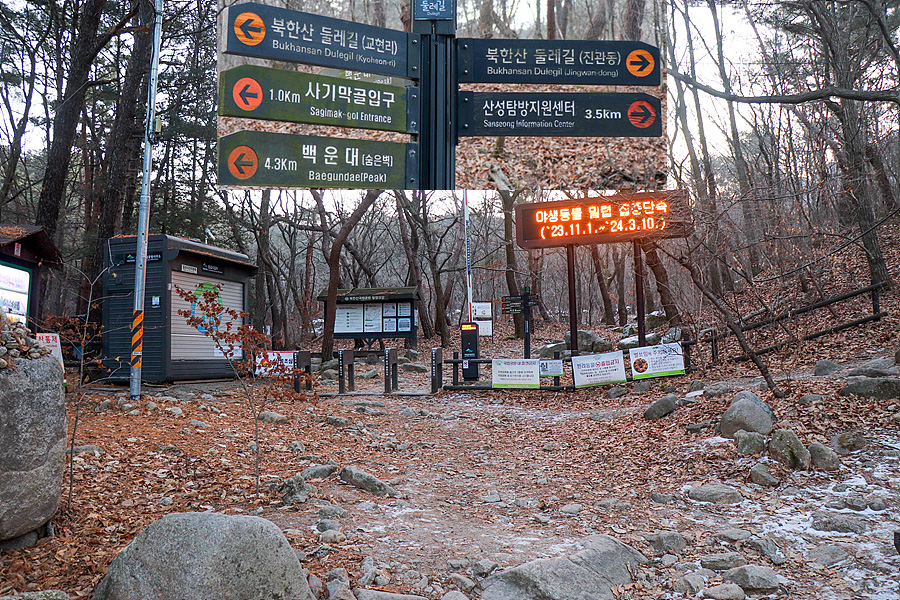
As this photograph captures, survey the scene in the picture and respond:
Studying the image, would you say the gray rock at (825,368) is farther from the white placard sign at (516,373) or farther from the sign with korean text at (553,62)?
the sign with korean text at (553,62)

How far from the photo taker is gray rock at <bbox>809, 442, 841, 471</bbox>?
6047mm

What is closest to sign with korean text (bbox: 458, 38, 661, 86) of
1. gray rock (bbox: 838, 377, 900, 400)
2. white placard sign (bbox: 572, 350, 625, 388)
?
gray rock (bbox: 838, 377, 900, 400)

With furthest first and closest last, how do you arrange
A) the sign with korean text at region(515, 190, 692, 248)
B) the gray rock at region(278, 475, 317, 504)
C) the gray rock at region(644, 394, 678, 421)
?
the sign with korean text at region(515, 190, 692, 248) < the gray rock at region(644, 394, 678, 421) < the gray rock at region(278, 475, 317, 504)

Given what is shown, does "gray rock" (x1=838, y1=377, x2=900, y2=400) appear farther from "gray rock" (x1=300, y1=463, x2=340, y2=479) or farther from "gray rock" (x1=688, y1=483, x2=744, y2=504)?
"gray rock" (x1=300, y1=463, x2=340, y2=479)

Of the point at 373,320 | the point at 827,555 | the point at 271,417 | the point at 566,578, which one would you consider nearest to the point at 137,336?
the point at 271,417

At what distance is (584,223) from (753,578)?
1026 centimetres

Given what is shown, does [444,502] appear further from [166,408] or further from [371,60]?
[166,408]

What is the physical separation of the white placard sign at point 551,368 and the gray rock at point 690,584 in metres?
9.21

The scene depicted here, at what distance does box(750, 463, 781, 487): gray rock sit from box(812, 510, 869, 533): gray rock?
91 cm

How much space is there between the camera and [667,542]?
4719 millimetres

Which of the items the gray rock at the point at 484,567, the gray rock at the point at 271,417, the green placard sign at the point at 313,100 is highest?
the green placard sign at the point at 313,100

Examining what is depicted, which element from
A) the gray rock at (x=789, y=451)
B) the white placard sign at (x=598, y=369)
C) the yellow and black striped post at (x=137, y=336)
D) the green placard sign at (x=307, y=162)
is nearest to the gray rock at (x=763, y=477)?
the gray rock at (x=789, y=451)

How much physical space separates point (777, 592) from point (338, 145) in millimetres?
3969

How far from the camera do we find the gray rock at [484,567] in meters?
4.10
